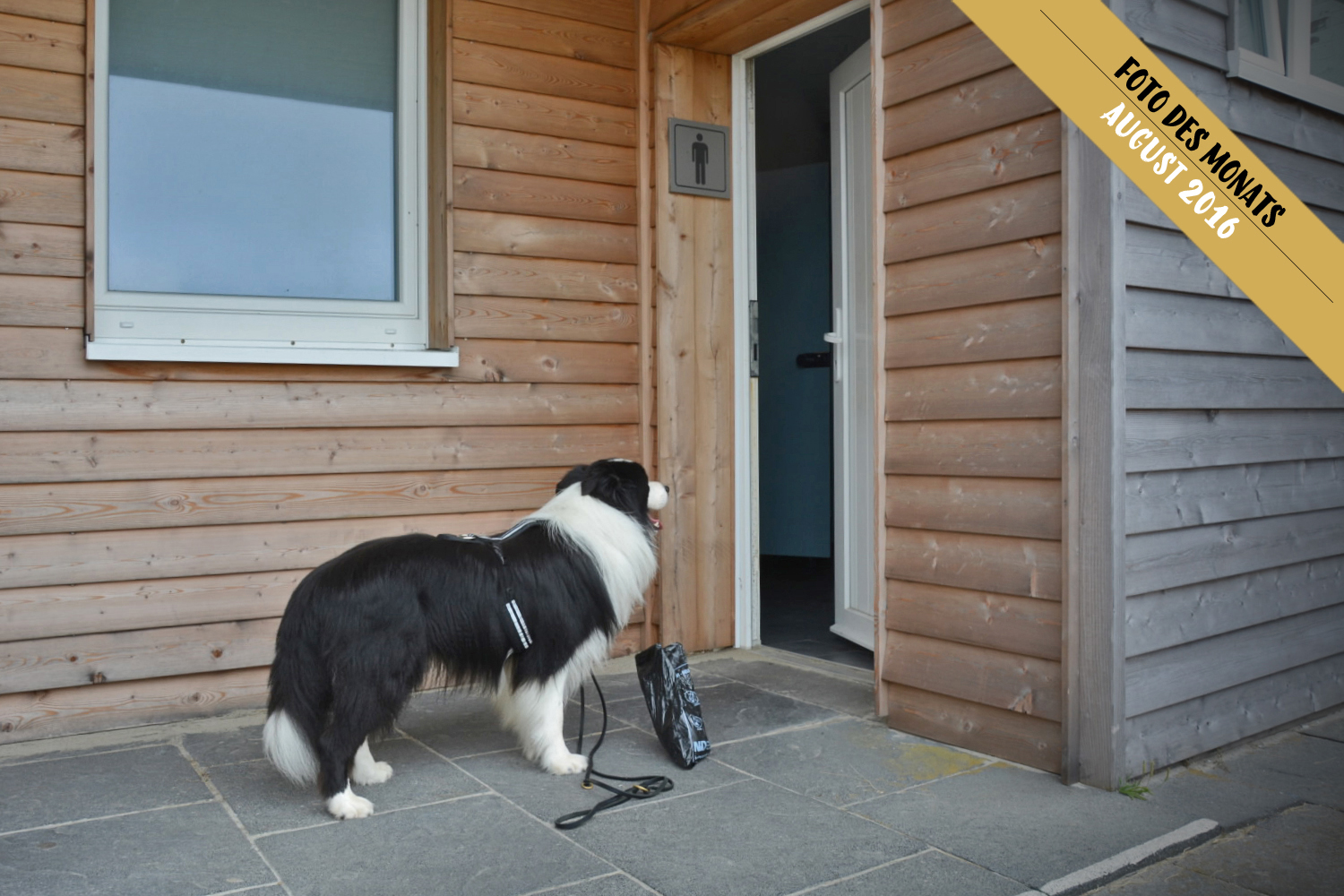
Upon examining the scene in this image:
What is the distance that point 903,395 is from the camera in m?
2.79

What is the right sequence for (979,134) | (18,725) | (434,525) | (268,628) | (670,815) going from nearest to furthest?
1. (670,815)
2. (979,134)
3. (18,725)
4. (268,628)
5. (434,525)

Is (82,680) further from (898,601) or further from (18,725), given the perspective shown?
(898,601)

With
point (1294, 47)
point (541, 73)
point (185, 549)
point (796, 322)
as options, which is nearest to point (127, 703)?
point (185, 549)

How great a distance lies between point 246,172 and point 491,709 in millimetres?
1767

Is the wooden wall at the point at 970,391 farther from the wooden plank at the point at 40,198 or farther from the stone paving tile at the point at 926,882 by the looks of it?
the wooden plank at the point at 40,198

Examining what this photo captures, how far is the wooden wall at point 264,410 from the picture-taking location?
2.72 meters

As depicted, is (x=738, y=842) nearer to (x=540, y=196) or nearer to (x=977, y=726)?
(x=977, y=726)

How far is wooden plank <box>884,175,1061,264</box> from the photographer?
240 centimetres

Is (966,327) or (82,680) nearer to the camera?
(966,327)

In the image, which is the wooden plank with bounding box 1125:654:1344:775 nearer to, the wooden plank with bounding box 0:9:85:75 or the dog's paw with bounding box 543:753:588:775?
the dog's paw with bounding box 543:753:588:775

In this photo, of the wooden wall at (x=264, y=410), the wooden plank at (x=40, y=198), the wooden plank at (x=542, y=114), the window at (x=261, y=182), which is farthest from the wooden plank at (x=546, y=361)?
the wooden plank at (x=40, y=198)

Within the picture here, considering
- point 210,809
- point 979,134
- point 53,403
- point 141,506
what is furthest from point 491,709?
point 979,134

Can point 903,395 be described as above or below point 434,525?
above

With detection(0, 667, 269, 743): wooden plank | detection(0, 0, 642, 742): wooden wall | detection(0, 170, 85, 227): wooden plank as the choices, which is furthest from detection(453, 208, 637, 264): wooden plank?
detection(0, 667, 269, 743): wooden plank
